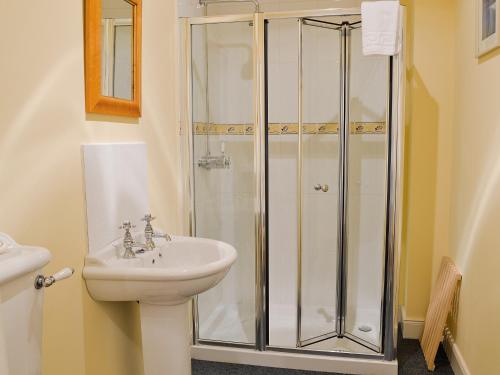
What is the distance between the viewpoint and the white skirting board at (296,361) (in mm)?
2713

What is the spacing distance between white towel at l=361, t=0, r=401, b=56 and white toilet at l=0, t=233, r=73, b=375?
A: 6.12 ft

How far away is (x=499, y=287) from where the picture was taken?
2.02 metres

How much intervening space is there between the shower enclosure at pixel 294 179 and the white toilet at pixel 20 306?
5.18ft

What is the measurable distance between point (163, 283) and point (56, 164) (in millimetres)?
547

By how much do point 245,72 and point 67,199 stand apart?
145cm

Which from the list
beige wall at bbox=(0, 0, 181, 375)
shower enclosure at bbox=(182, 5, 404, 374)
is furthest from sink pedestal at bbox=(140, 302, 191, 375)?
shower enclosure at bbox=(182, 5, 404, 374)

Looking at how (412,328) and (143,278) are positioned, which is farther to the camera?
(412,328)

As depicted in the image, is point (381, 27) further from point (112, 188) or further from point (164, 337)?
point (164, 337)

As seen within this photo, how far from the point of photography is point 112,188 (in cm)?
201

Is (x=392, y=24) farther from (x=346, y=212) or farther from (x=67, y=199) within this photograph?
(x=67, y=199)

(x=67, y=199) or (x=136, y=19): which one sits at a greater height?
(x=136, y=19)

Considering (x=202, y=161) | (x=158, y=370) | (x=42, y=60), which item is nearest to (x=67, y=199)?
(x=42, y=60)

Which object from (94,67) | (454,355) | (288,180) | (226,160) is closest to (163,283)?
(94,67)

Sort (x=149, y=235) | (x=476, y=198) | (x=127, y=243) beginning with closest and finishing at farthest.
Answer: (x=127, y=243) → (x=149, y=235) → (x=476, y=198)
